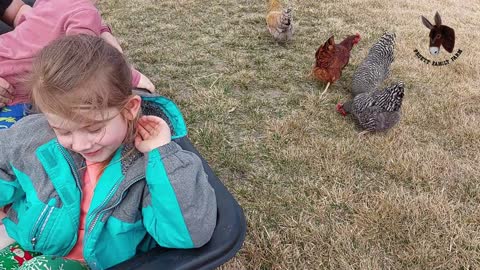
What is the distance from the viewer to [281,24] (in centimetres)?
442

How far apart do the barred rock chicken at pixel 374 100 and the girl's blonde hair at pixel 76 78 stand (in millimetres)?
2100

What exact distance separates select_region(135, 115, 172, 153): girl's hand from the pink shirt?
0.76 meters

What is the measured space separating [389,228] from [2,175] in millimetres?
1791

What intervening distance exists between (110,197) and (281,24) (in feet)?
10.9

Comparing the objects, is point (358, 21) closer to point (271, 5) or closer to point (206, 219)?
point (271, 5)

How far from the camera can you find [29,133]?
1.61m

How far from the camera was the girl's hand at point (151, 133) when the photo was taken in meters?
1.43

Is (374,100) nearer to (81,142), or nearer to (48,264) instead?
(81,142)

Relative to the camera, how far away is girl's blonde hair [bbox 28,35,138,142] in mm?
1245

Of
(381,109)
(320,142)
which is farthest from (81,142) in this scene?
(381,109)

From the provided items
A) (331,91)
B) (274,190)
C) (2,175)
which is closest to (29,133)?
(2,175)

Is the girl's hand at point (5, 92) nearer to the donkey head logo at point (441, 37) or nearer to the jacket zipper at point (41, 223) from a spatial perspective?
the jacket zipper at point (41, 223)

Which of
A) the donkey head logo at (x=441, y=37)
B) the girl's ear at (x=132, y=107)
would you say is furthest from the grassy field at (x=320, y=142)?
the girl's ear at (x=132, y=107)

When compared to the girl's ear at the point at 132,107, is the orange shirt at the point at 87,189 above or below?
below
